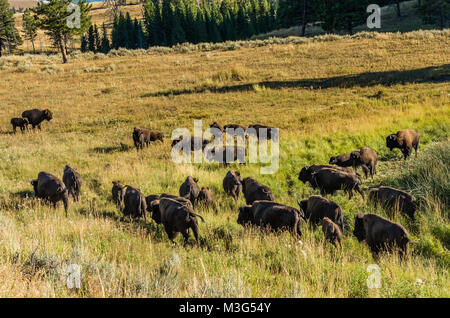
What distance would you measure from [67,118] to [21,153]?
952 cm

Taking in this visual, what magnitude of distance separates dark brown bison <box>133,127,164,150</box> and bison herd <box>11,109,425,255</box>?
6.26 metres

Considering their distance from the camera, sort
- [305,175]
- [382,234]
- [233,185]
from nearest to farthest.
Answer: [382,234] → [233,185] → [305,175]

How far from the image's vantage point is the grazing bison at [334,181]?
938cm

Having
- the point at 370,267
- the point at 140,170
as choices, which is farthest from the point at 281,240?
the point at 140,170

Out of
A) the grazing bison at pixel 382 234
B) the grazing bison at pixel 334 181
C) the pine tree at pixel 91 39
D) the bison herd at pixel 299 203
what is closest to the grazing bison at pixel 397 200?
the bison herd at pixel 299 203

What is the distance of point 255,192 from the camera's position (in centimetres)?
944

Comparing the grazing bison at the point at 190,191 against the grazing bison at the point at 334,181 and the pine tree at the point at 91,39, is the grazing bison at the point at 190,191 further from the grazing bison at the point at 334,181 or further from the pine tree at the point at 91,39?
the pine tree at the point at 91,39

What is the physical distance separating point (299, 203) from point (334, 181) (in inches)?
72.7

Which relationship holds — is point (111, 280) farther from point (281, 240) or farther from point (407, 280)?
point (407, 280)

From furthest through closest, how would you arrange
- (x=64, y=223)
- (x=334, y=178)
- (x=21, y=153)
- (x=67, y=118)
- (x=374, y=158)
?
(x=67, y=118) → (x=21, y=153) → (x=374, y=158) → (x=334, y=178) → (x=64, y=223)

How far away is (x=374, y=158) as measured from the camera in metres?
11.2

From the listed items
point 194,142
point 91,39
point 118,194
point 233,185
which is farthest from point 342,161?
point 91,39

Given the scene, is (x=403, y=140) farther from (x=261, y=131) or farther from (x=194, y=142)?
(x=194, y=142)

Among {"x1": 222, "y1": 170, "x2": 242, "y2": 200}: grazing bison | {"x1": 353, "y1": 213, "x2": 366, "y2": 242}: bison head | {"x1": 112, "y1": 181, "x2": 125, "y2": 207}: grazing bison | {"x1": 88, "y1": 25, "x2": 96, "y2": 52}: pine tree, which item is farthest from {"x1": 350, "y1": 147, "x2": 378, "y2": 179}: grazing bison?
{"x1": 88, "y1": 25, "x2": 96, "y2": 52}: pine tree
